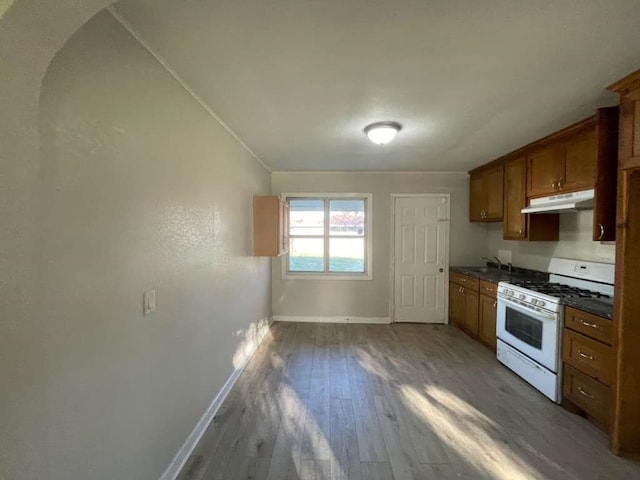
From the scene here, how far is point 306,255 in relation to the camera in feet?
16.6

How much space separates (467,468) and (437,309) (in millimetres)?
3151

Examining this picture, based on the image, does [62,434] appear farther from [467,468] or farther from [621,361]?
[621,361]

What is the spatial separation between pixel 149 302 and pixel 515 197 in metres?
3.96

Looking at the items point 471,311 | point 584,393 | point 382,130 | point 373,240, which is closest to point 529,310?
point 584,393

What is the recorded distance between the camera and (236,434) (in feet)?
7.16

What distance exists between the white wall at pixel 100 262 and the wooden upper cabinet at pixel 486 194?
3.69 metres

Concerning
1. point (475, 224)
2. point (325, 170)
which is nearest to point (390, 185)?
point (325, 170)

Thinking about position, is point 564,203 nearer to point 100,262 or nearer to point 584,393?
point 584,393

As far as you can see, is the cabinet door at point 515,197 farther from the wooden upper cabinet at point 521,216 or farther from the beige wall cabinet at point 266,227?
the beige wall cabinet at point 266,227

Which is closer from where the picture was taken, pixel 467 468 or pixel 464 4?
pixel 464 4

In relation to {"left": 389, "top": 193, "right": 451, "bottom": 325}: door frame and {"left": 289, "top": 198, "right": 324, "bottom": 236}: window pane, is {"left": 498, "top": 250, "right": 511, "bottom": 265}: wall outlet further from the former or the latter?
{"left": 289, "top": 198, "right": 324, "bottom": 236}: window pane

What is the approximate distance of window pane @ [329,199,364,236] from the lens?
16.4 feet

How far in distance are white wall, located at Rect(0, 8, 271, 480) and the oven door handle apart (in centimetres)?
288

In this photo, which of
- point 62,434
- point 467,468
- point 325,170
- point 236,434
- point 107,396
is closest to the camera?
point 62,434
